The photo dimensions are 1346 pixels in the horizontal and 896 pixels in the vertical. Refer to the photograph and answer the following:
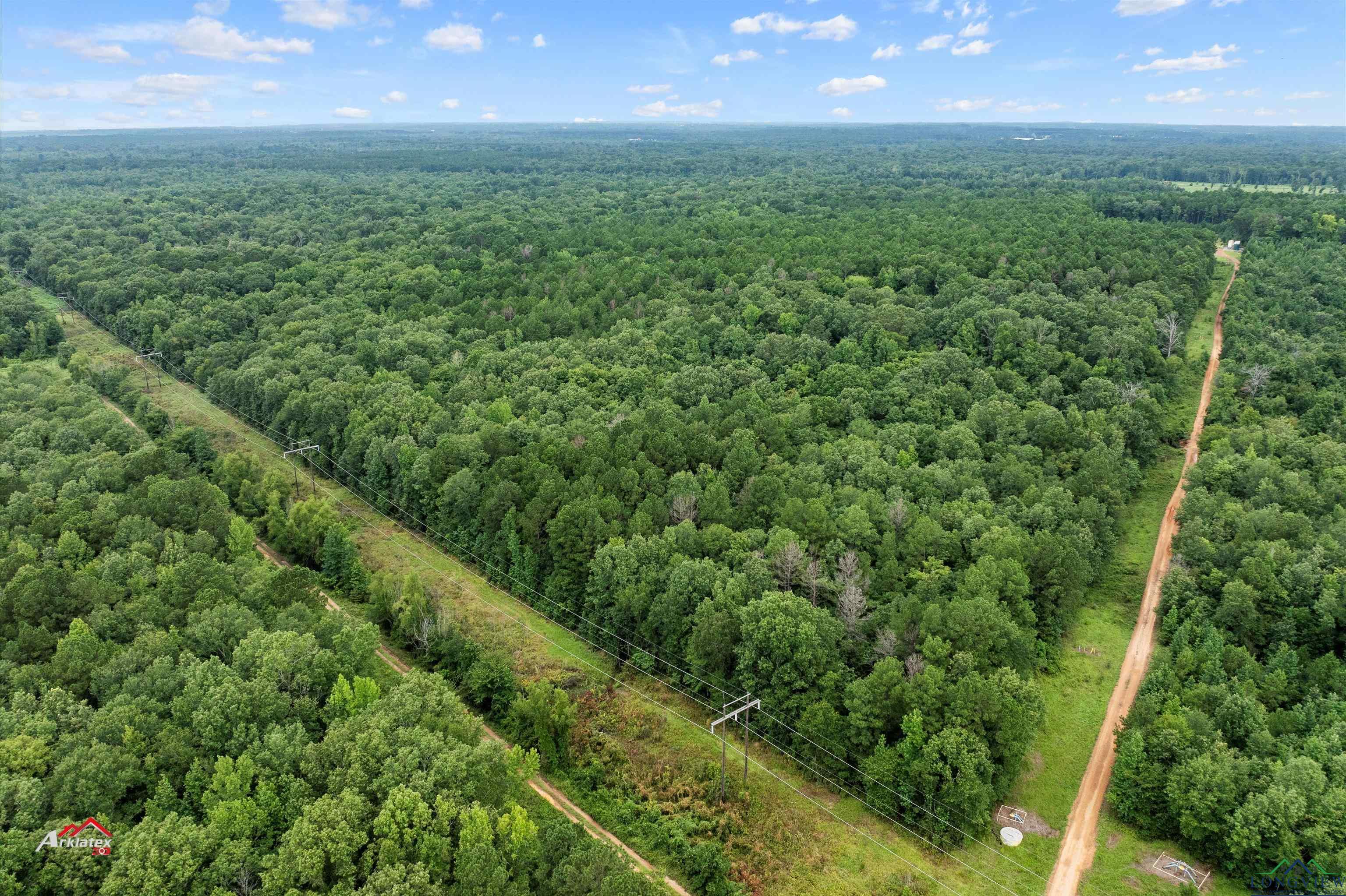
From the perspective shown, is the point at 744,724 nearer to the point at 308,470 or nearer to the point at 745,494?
the point at 745,494

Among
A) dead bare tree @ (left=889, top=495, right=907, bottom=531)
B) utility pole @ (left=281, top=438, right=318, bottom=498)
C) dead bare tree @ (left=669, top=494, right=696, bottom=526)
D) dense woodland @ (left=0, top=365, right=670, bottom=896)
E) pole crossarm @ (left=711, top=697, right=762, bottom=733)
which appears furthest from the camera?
utility pole @ (left=281, top=438, right=318, bottom=498)

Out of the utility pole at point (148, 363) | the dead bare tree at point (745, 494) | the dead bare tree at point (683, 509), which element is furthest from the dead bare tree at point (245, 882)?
the utility pole at point (148, 363)

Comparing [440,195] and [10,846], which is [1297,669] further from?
[440,195]

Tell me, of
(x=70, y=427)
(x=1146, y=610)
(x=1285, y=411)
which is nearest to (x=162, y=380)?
(x=70, y=427)

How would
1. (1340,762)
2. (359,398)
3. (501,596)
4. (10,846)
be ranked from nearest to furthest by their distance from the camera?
(10,846), (1340,762), (501,596), (359,398)

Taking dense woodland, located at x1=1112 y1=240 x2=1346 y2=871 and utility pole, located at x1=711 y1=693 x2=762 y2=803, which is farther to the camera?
utility pole, located at x1=711 y1=693 x2=762 y2=803

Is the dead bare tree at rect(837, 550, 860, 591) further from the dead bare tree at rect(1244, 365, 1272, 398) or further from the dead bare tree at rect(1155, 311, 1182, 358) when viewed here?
the dead bare tree at rect(1155, 311, 1182, 358)

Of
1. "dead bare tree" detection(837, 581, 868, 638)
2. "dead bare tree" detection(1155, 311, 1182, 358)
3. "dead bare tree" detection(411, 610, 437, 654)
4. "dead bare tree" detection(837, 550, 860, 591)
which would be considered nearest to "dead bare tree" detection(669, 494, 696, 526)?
"dead bare tree" detection(837, 550, 860, 591)

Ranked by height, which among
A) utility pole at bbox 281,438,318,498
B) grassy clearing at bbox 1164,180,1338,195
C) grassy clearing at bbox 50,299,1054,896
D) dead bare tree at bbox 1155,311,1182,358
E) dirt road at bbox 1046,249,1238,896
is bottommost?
grassy clearing at bbox 50,299,1054,896
